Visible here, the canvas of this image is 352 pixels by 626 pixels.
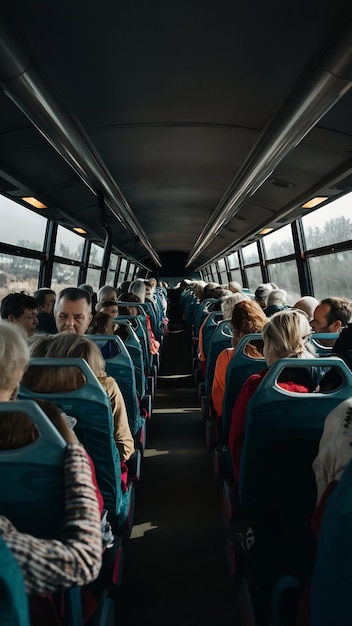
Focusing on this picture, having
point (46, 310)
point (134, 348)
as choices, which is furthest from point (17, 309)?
point (46, 310)

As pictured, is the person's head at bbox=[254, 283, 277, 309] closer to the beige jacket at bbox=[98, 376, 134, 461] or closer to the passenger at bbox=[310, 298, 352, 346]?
the passenger at bbox=[310, 298, 352, 346]

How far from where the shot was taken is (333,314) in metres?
4.59

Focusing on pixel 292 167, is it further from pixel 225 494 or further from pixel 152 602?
pixel 152 602

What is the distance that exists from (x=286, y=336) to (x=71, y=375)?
3.99 ft

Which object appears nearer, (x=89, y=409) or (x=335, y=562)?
(x=335, y=562)

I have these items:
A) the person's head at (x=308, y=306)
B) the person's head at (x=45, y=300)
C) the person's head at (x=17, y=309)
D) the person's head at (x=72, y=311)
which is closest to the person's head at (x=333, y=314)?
the person's head at (x=308, y=306)

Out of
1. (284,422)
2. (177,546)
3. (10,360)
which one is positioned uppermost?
(10,360)

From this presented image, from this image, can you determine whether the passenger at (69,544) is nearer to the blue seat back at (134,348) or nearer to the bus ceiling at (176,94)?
the bus ceiling at (176,94)

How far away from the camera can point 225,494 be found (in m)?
3.14

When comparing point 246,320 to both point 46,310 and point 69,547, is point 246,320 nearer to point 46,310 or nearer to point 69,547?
point 69,547

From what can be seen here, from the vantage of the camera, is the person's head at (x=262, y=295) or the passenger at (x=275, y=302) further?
the person's head at (x=262, y=295)

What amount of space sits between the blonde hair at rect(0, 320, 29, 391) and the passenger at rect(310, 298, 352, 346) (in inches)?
137

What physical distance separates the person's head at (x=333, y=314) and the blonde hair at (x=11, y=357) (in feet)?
11.5

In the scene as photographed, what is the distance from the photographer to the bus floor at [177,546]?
2688 mm
